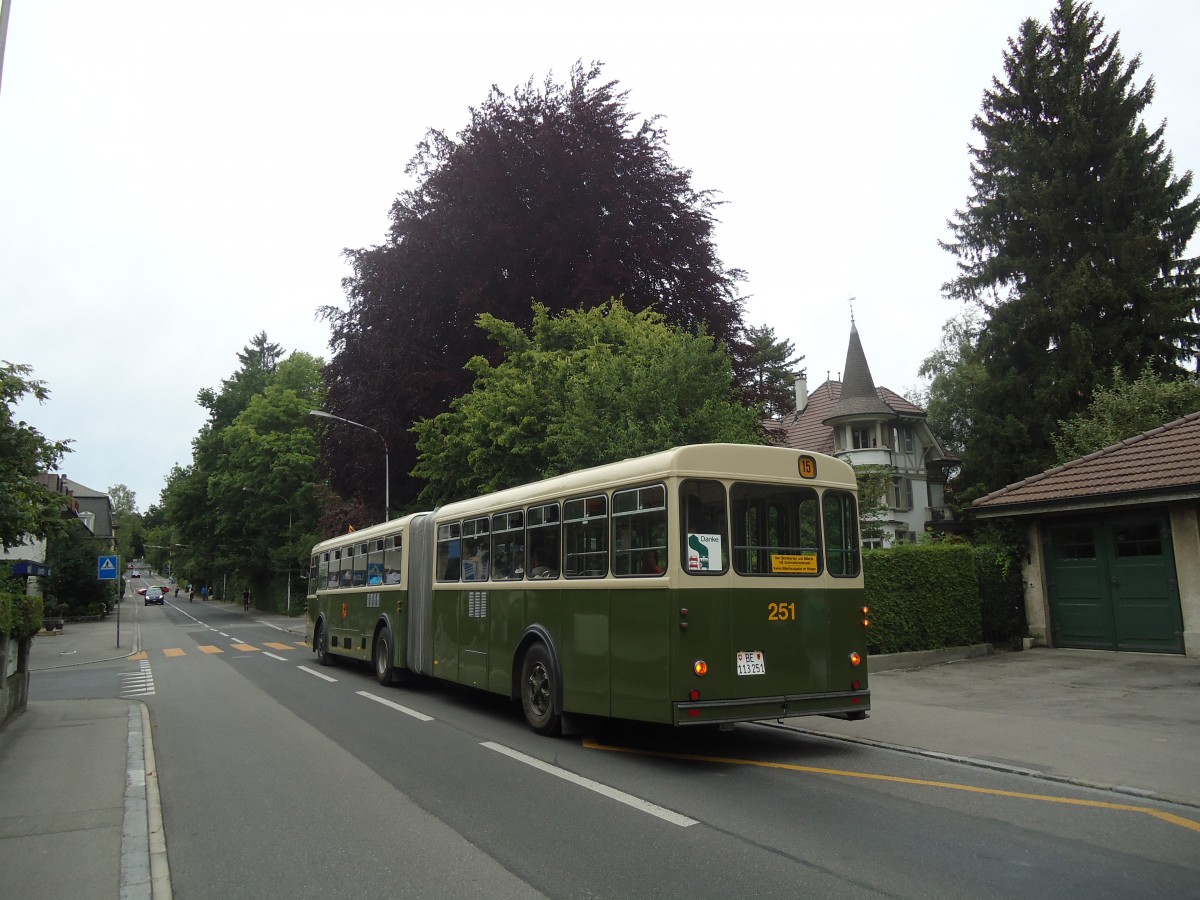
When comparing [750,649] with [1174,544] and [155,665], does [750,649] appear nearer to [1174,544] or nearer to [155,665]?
[1174,544]

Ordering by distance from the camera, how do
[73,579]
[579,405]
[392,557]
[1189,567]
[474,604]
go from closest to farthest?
[474,604], [1189,567], [392,557], [579,405], [73,579]

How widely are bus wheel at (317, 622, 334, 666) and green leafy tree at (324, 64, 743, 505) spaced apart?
6.67 metres

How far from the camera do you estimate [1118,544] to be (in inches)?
658

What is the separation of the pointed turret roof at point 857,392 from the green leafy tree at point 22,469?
133 feet

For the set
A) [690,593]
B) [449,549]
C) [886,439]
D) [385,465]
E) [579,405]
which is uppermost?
[886,439]

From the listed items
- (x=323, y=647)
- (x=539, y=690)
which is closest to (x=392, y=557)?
(x=323, y=647)

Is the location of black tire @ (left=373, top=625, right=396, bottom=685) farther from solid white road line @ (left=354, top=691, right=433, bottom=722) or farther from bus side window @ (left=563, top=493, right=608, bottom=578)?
bus side window @ (left=563, top=493, right=608, bottom=578)

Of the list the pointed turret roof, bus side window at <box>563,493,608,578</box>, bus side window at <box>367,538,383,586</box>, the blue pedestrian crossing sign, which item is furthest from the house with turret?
bus side window at <box>563,493,608,578</box>

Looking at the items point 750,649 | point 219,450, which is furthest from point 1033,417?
point 219,450

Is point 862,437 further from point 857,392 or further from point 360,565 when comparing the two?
point 360,565

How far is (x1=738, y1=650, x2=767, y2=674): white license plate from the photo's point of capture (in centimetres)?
842

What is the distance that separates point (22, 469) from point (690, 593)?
11263 mm

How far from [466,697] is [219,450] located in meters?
54.2

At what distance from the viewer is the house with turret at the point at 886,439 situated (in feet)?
160
